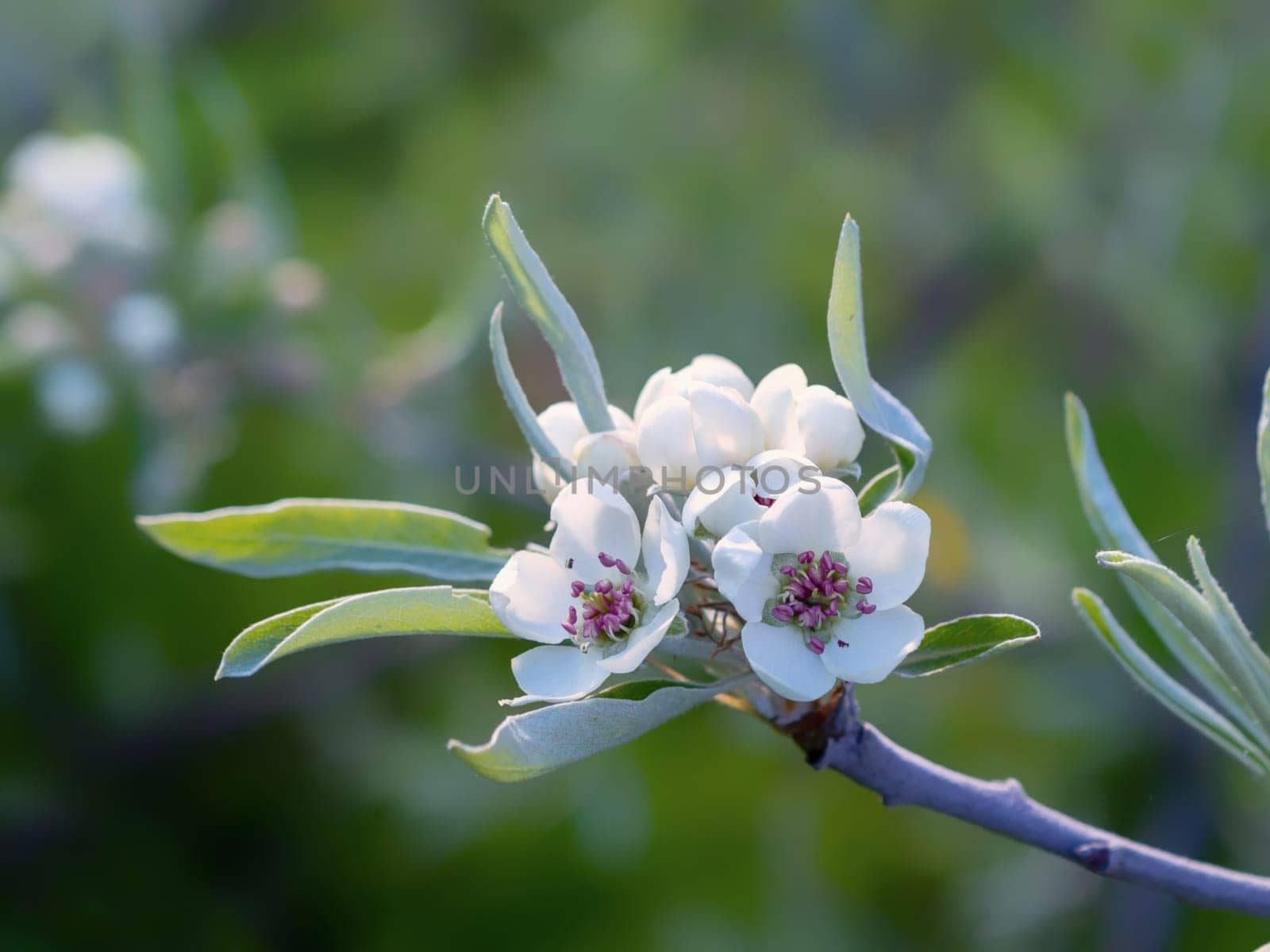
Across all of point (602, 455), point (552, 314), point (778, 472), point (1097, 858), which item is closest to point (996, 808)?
point (1097, 858)

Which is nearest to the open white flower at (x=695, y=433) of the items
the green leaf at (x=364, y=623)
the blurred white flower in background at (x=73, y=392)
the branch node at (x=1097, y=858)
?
the green leaf at (x=364, y=623)

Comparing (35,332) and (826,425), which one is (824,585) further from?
(35,332)

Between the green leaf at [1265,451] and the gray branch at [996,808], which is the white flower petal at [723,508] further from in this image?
the green leaf at [1265,451]

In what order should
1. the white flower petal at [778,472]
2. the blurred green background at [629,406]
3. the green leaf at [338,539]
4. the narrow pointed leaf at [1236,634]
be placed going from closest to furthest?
the narrow pointed leaf at [1236,634]
the white flower petal at [778,472]
the green leaf at [338,539]
the blurred green background at [629,406]

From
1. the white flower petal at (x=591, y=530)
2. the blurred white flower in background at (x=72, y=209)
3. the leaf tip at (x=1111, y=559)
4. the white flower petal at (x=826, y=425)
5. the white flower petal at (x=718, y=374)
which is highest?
the blurred white flower in background at (x=72, y=209)

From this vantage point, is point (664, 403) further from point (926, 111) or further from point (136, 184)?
point (926, 111)

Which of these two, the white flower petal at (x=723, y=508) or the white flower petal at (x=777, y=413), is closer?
the white flower petal at (x=723, y=508)

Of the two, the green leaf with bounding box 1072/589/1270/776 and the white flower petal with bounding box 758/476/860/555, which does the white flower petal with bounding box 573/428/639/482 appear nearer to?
the white flower petal with bounding box 758/476/860/555

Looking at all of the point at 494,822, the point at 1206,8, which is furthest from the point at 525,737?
the point at 1206,8
